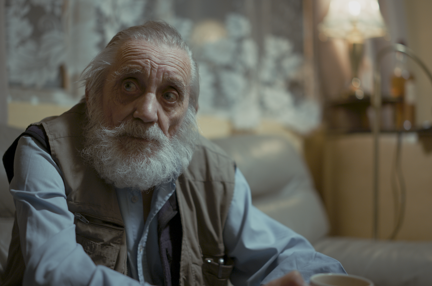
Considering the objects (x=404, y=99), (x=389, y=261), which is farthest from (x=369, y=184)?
(x=389, y=261)

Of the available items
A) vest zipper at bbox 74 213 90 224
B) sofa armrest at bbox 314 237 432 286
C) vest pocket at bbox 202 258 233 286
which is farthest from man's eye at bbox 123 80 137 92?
sofa armrest at bbox 314 237 432 286

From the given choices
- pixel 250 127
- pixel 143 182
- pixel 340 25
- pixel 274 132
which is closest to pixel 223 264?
pixel 143 182

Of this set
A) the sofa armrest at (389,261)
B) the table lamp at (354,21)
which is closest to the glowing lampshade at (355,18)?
the table lamp at (354,21)

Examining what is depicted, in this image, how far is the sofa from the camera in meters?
1.32

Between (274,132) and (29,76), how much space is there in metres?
1.52

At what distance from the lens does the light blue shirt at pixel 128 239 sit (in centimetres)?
70

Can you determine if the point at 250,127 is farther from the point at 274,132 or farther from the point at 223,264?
the point at 223,264

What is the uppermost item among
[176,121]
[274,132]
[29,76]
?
[29,76]

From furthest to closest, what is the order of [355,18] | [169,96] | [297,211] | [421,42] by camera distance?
[421,42] < [355,18] < [297,211] < [169,96]

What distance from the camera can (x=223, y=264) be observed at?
41.7 inches

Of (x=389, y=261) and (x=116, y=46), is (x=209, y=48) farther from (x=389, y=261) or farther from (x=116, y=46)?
(x=389, y=261)

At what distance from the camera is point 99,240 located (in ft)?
2.86

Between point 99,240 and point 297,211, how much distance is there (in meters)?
1.23

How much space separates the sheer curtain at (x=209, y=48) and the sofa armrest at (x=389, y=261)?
0.90 m
